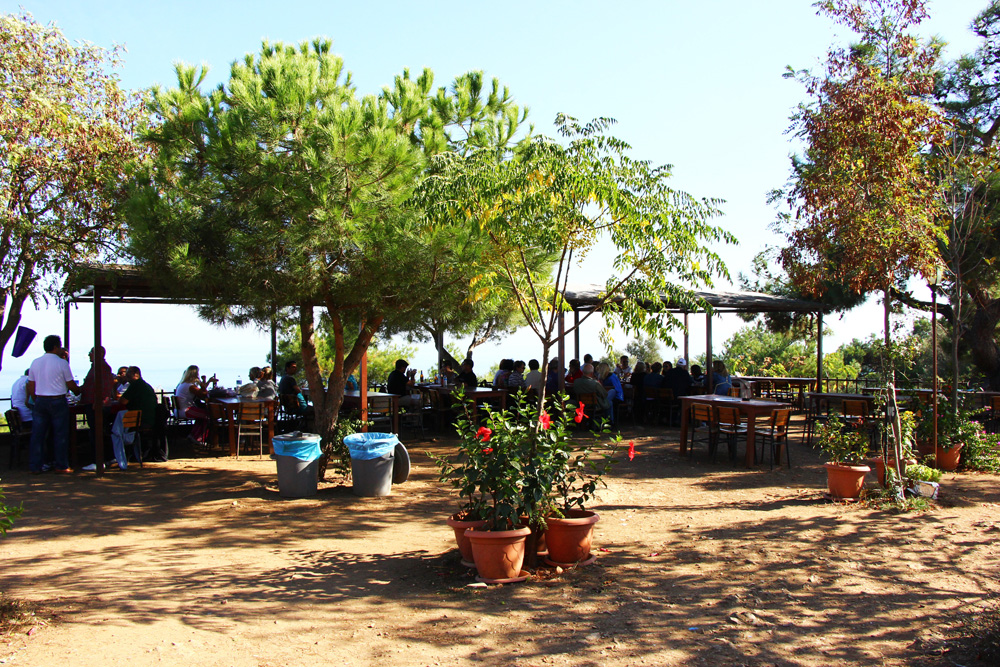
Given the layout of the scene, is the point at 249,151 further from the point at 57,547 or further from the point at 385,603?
the point at 385,603

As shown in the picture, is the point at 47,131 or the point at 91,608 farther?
the point at 47,131

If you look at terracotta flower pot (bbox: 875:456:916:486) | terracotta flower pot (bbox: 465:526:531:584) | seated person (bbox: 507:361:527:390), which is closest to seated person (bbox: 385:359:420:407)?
seated person (bbox: 507:361:527:390)

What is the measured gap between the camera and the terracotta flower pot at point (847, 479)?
6773mm

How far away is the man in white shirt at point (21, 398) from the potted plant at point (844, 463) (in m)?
9.16

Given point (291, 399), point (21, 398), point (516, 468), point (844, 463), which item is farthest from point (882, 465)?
point (21, 398)

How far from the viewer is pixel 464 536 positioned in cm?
486

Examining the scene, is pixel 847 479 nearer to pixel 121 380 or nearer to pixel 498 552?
pixel 498 552

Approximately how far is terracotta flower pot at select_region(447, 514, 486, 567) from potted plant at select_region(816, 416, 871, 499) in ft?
12.2

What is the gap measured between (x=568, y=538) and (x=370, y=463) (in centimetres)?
309

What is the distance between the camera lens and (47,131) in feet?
28.5

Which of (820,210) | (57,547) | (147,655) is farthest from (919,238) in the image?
(57,547)

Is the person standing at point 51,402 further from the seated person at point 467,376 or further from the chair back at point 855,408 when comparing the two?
the chair back at point 855,408

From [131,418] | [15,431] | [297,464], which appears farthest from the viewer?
[15,431]

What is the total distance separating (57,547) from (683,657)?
185 inches
